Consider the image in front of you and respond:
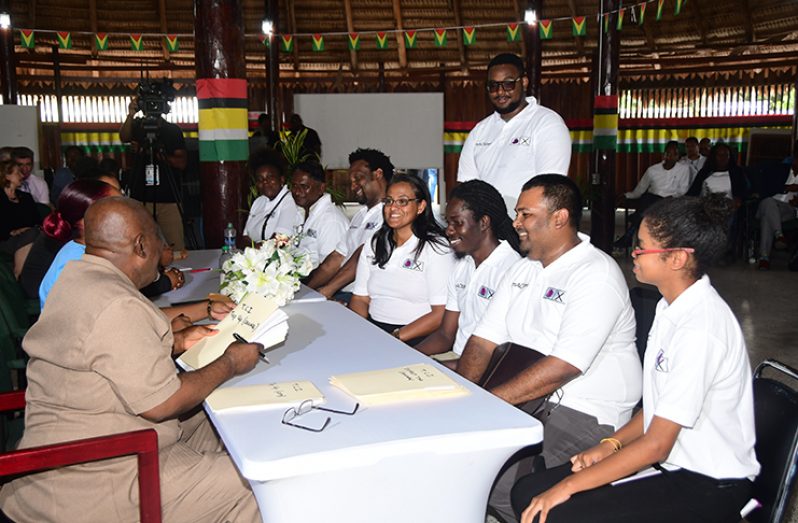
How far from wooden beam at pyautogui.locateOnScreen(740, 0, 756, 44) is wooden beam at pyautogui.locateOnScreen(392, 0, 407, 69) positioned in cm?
535

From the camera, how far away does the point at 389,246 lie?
3.58m

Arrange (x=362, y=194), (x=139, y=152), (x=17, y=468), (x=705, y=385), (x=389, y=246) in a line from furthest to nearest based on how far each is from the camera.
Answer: (x=139, y=152)
(x=362, y=194)
(x=389, y=246)
(x=705, y=385)
(x=17, y=468)

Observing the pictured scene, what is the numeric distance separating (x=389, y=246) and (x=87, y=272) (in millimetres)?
1827

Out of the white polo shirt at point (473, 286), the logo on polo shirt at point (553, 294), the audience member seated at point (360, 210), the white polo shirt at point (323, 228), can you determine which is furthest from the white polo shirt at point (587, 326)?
the white polo shirt at point (323, 228)

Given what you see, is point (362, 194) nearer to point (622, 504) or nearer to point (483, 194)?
point (483, 194)

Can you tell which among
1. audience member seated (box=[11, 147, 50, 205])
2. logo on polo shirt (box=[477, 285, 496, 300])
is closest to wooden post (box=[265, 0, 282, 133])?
audience member seated (box=[11, 147, 50, 205])

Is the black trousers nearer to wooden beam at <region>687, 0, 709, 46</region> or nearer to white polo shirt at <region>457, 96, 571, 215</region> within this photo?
white polo shirt at <region>457, 96, 571, 215</region>

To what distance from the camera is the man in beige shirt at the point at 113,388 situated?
5.87 ft

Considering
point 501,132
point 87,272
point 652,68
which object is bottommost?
point 87,272

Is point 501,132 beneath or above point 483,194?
above

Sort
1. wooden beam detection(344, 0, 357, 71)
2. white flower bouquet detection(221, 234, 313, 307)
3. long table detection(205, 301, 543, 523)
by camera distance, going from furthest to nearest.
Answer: wooden beam detection(344, 0, 357, 71) < white flower bouquet detection(221, 234, 313, 307) < long table detection(205, 301, 543, 523)

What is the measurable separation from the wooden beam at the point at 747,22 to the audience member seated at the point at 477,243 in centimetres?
1140

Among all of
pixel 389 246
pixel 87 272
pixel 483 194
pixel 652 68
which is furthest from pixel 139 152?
pixel 652 68

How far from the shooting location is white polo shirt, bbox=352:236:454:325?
11.2ft
